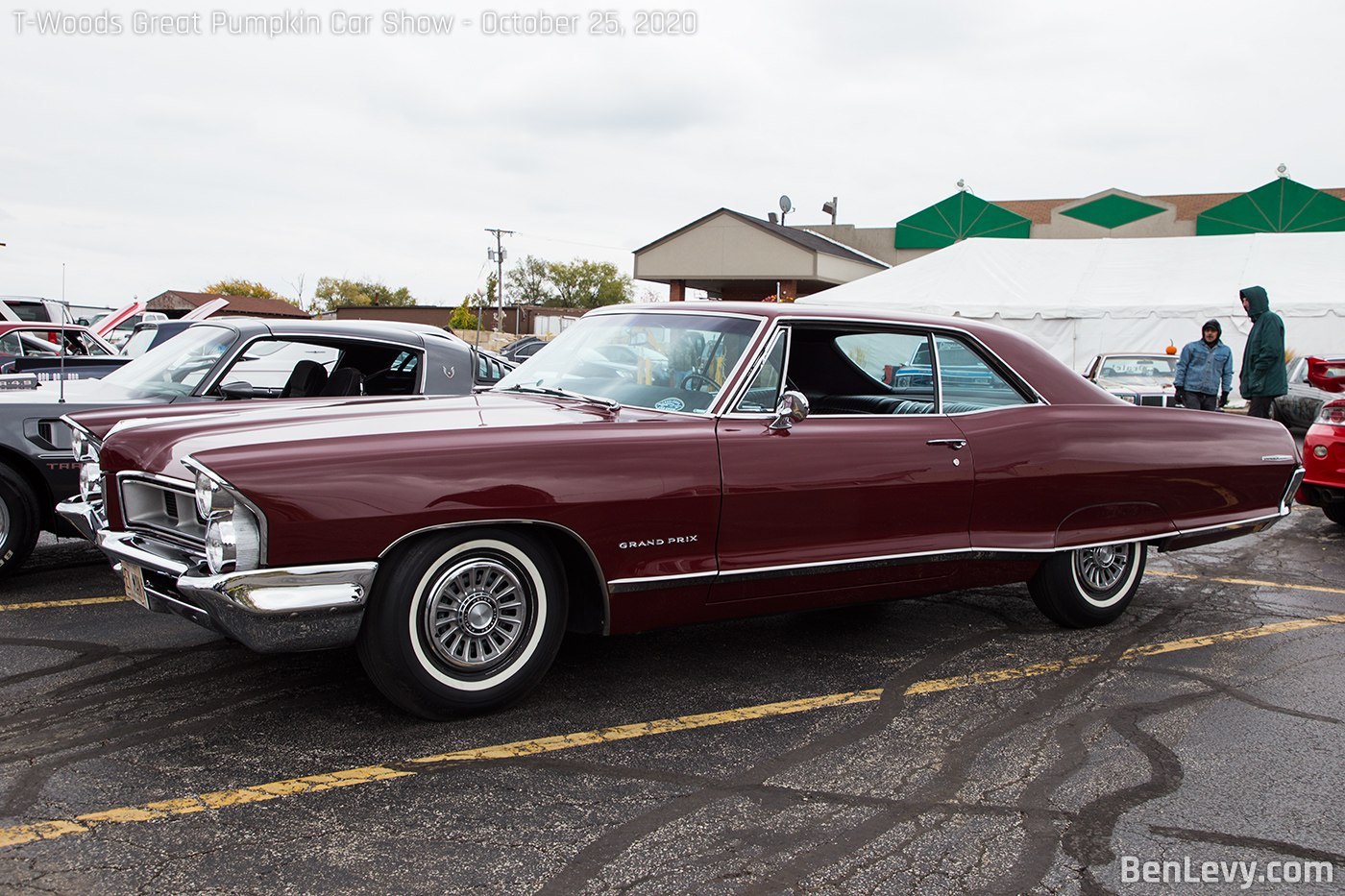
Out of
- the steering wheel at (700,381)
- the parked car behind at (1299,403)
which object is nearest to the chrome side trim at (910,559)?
Result: the steering wheel at (700,381)

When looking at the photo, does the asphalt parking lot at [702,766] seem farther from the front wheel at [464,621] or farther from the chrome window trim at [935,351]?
the chrome window trim at [935,351]

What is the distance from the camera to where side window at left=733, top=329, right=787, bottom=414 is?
3.96 metres

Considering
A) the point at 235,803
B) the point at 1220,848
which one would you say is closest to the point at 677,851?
the point at 235,803

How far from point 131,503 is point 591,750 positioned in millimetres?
1898

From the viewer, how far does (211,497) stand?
3.09m

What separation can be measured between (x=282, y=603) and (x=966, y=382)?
9.88ft

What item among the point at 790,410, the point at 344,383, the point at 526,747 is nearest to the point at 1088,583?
the point at 790,410

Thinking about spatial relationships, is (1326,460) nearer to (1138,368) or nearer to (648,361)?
(648,361)

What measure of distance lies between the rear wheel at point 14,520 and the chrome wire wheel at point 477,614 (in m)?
3.14

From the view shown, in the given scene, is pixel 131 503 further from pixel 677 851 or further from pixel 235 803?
pixel 677 851

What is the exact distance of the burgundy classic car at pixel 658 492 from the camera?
315 cm

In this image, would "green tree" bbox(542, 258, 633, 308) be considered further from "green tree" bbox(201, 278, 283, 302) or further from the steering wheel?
the steering wheel

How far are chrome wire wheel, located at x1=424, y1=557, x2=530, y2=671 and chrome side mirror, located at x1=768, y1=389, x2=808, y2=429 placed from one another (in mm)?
1162

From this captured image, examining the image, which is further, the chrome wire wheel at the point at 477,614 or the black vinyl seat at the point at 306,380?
the black vinyl seat at the point at 306,380
